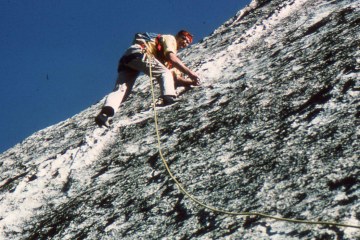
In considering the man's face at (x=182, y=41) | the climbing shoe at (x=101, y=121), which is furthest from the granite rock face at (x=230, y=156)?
the man's face at (x=182, y=41)

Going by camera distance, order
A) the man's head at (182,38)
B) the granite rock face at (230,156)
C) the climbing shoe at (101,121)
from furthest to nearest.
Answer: the man's head at (182,38) → the climbing shoe at (101,121) → the granite rock face at (230,156)

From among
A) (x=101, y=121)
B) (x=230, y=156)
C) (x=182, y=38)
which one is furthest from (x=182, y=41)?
(x=230, y=156)

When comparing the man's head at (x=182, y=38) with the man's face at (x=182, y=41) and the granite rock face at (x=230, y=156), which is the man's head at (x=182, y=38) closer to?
the man's face at (x=182, y=41)

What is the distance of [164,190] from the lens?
409 centimetres

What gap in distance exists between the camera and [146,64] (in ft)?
22.4

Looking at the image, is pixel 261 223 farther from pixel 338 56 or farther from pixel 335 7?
pixel 335 7

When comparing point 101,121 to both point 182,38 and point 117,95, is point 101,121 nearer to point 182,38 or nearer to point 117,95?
point 117,95

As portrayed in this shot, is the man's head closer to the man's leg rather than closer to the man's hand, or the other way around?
the man's leg

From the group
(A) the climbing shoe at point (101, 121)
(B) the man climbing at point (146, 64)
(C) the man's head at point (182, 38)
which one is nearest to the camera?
(A) the climbing shoe at point (101, 121)

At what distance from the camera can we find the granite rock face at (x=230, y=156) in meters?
3.24

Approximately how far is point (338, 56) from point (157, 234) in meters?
2.41

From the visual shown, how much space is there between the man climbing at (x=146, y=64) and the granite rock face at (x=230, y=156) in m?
0.18

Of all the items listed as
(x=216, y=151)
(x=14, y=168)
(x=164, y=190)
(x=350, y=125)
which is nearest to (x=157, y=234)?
(x=164, y=190)

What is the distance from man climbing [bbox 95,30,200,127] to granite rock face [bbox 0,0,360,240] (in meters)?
0.18
